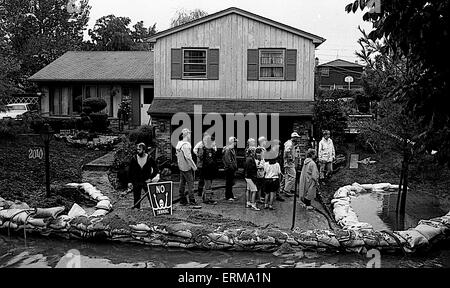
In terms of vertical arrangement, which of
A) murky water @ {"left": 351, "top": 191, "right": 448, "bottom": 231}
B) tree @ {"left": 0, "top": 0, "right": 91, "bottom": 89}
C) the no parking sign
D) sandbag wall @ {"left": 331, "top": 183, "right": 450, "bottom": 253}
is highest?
tree @ {"left": 0, "top": 0, "right": 91, "bottom": 89}

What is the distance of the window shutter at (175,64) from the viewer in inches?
717

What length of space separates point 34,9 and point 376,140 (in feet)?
69.9

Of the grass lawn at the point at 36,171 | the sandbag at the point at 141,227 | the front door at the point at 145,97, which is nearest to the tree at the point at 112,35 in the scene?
the front door at the point at 145,97

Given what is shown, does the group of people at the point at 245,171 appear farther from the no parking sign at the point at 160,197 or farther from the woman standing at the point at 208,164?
the no parking sign at the point at 160,197

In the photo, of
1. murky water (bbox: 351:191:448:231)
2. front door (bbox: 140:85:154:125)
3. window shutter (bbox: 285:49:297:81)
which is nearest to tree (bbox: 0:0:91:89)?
front door (bbox: 140:85:154:125)

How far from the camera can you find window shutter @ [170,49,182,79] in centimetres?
1822

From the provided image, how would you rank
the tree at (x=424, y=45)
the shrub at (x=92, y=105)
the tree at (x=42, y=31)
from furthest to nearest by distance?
the tree at (x=42, y=31) → the shrub at (x=92, y=105) → the tree at (x=424, y=45)

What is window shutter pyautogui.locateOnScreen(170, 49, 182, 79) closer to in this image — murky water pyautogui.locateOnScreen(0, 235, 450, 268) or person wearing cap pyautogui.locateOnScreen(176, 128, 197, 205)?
person wearing cap pyautogui.locateOnScreen(176, 128, 197, 205)

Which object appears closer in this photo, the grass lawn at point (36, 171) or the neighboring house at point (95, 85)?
the grass lawn at point (36, 171)

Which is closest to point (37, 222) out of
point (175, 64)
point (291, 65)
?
point (175, 64)

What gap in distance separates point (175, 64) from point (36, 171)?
18.8 ft

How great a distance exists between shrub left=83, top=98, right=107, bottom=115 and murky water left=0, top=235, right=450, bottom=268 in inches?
532
